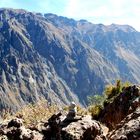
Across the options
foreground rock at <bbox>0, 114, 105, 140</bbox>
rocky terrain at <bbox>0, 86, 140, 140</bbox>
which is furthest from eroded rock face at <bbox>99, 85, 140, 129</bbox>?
foreground rock at <bbox>0, 114, 105, 140</bbox>

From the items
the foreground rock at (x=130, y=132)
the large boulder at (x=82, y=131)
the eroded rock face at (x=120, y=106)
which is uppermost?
the eroded rock face at (x=120, y=106)

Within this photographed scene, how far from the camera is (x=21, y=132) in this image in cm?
2202

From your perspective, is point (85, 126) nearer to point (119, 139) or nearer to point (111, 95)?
point (119, 139)

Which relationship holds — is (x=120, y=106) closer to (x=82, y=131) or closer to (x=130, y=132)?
(x=82, y=131)

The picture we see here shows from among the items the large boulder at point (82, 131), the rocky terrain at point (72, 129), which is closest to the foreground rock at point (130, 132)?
the rocky terrain at point (72, 129)

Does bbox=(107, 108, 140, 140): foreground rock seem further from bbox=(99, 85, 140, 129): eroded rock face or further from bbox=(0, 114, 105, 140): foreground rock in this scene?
bbox=(99, 85, 140, 129): eroded rock face

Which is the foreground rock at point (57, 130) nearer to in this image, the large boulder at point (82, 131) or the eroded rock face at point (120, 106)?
the large boulder at point (82, 131)

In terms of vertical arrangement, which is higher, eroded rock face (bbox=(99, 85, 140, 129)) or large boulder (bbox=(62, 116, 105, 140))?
eroded rock face (bbox=(99, 85, 140, 129))

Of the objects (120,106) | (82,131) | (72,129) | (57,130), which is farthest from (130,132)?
(120,106)

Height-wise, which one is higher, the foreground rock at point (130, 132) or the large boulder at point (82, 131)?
the large boulder at point (82, 131)

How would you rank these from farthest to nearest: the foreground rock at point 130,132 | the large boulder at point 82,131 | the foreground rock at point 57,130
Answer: the foreground rock at point 57,130
the large boulder at point 82,131
the foreground rock at point 130,132

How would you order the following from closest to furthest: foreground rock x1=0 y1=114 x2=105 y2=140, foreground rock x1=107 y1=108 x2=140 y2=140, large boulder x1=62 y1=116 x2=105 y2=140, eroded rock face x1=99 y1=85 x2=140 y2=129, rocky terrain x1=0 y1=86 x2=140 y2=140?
foreground rock x1=107 y1=108 x2=140 y2=140
rocky terrain x1=0 y1=86 x2=140 y2=140
large boulder x1=62 y1=116 x2=105 y2=140
foreground rock x1=0 y1=114 x2=105 y2=140
eroded rock face x1=99 y1=85 x2=140 y2=129

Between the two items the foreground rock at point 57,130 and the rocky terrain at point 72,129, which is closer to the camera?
the rocky terrain at point 72,129

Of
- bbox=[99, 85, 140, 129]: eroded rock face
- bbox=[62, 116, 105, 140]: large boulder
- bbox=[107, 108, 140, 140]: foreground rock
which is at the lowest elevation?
bbox=[107, 108, 140, 140]: foreground rock
